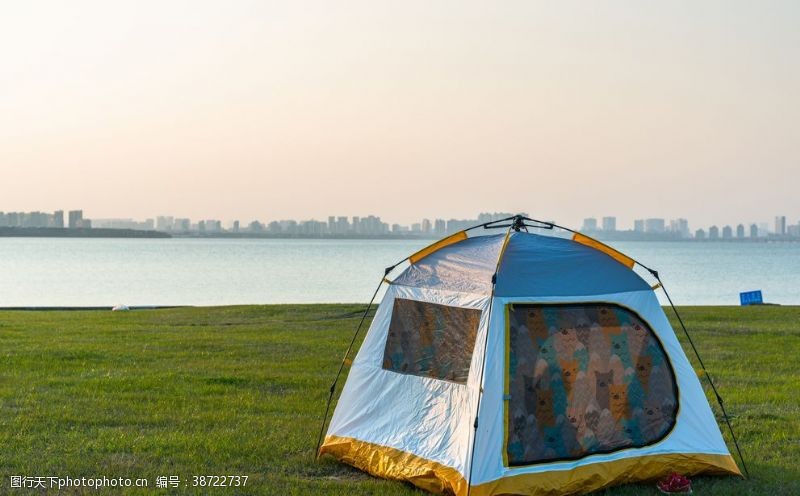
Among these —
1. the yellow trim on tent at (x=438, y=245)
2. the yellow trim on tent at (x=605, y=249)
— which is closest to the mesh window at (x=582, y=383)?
the yellow trim on tent at (x=605, y=249)

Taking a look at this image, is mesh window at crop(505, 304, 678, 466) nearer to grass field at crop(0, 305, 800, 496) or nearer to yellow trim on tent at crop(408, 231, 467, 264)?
grass field at crop(0, 305, 800, 496)

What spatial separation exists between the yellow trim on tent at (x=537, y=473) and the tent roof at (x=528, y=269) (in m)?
1.48

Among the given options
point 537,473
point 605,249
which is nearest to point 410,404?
point 537,473

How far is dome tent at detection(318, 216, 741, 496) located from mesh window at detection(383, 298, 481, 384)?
1 cm

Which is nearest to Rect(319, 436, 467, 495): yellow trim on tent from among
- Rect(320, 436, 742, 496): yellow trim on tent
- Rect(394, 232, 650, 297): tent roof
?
Rect(320, 436, 742, 496): yellow trim on tent

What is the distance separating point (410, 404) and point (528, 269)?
5.17ft

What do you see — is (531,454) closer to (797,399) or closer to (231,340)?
(797,399)

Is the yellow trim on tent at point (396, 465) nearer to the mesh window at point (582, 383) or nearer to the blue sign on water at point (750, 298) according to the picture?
the mesh window at point (582, 383)

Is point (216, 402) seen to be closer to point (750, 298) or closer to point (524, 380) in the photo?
point (524, 380)

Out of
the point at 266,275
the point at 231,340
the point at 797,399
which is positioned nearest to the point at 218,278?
the point at 266,275

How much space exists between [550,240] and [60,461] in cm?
486

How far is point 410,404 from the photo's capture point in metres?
8.20

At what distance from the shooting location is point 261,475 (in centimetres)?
808

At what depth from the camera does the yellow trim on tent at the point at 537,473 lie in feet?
24.1
